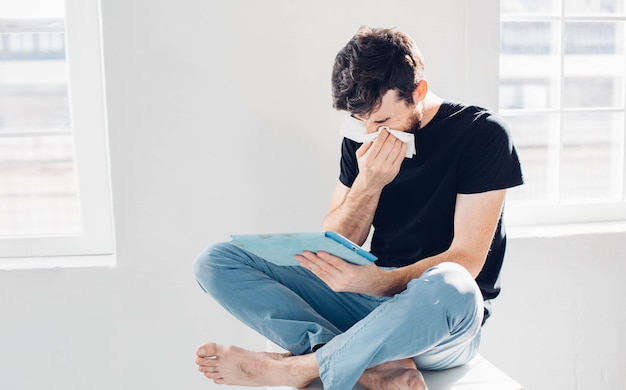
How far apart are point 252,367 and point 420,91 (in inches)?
28.5

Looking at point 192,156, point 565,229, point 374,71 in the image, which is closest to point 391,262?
point 374,71

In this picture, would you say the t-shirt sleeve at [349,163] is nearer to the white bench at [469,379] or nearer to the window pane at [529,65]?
the white bench at [469,379]

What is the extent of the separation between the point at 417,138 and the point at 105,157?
977 millimetres

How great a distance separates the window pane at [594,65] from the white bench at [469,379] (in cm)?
113

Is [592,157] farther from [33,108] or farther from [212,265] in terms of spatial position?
[33,108]

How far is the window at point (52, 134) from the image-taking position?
213 centimetres

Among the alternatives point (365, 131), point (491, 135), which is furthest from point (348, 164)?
point (491, 135)

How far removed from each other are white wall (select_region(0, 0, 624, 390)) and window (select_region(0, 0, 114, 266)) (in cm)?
12

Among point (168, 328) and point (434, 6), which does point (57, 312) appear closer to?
point (168, 328)

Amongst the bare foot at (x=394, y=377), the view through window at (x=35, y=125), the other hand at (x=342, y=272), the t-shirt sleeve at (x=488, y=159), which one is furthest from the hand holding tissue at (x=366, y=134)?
the view through window at (x=35, y=125)

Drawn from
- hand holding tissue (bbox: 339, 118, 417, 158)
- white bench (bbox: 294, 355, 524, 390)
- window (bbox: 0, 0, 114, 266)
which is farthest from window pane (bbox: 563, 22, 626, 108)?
window (bbox: 0, 0, 114, 266)

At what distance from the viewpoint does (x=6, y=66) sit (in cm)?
216

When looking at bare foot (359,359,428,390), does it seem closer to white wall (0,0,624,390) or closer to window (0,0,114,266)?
white wall (0,0,624,390)

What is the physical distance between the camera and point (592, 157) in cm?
244
